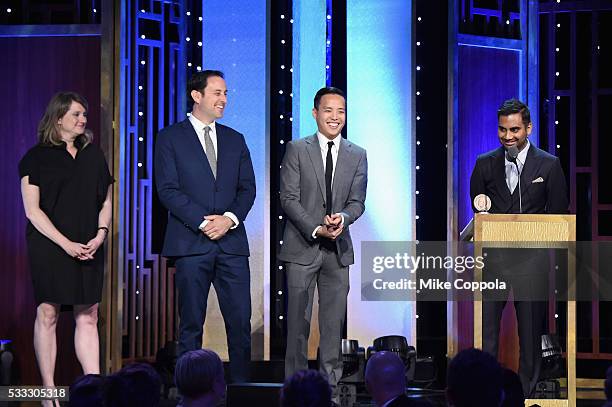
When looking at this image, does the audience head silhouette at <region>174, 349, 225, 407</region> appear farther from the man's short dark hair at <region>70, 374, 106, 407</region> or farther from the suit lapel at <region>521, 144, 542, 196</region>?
the suit lapel at <region>521, 144, 542, 196</region>

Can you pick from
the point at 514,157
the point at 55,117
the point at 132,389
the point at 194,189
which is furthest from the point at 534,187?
the point at 132,389

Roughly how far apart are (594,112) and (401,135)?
131 centimetres

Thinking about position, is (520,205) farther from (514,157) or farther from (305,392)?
(305,392)

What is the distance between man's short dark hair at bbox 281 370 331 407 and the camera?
9.80 feet

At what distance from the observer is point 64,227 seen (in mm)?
5309

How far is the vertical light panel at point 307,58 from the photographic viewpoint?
6820 mm

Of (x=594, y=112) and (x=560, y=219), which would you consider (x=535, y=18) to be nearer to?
(x=594, y=112)

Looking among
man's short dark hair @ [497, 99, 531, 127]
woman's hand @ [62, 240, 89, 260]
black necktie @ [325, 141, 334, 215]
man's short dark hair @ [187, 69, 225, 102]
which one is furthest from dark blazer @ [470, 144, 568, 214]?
woman's hand @ [62, 240, 89, 260]

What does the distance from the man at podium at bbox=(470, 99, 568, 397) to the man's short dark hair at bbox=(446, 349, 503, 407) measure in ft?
5.97

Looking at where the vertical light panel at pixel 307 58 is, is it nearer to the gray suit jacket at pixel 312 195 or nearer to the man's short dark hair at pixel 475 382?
the gray suit jacket at pixel 312 195

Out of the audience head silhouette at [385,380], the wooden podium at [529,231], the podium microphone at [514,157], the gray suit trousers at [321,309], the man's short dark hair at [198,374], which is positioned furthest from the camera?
the podium microphone at [514,157]

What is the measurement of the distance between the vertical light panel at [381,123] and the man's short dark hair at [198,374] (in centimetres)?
372

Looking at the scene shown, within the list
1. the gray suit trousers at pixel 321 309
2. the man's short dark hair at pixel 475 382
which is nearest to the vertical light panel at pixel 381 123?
the gray suit trousers at pixel 321 309

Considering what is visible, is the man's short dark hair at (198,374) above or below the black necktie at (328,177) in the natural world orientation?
below
